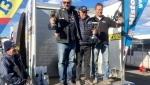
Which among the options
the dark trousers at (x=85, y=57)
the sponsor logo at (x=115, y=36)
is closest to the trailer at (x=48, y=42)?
the sponsor logo at (x=115, y=36)

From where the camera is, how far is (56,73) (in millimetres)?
4930

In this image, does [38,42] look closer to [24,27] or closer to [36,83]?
[24,27]

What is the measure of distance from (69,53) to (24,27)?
4.58ft

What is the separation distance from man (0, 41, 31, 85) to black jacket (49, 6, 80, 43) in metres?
0.87

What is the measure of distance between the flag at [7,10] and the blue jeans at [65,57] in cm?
110

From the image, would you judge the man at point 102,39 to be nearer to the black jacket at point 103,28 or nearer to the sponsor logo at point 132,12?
the black jacket at point 103,28

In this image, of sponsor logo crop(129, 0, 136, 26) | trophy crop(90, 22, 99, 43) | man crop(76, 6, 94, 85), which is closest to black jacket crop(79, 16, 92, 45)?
man crop(76, 6, 94, 85)

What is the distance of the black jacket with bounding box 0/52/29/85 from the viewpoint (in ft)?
9.32

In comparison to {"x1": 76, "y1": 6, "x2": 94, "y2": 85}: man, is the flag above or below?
above

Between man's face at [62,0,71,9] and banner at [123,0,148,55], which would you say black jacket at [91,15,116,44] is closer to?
banner at [123,0,148,55]

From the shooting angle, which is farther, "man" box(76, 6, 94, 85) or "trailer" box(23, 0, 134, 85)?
"trailer" box(23, 0, 134, 85)

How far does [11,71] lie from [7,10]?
130cm

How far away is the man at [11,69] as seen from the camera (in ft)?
9.34

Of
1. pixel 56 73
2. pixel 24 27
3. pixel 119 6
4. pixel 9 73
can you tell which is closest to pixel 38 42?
pixel 24 27
